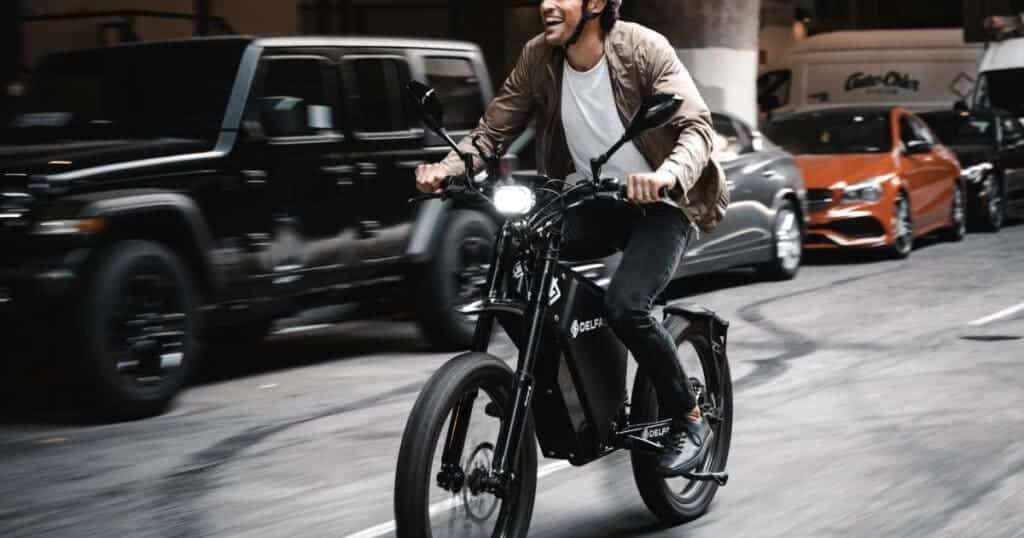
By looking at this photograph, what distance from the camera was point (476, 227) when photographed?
1098 centimetres

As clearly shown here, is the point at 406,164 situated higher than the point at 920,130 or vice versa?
the point at 406,164

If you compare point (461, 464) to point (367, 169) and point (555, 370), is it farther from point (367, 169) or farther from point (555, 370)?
point (367, 169)

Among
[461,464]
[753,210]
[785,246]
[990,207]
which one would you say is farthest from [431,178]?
[990,207]

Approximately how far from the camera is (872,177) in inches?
651

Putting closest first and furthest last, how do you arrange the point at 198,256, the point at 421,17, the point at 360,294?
the point at 198,256, the point at 360,294, the point at 421,17

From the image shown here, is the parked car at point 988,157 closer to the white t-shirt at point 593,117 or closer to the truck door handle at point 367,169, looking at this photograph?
the truck door handle at point 367,169

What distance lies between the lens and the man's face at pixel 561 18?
5469mm

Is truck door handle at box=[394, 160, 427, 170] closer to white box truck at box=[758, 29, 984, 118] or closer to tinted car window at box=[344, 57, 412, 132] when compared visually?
tinted car window at box=[344, 57, 412, 132]

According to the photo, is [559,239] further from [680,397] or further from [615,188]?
[680,397]

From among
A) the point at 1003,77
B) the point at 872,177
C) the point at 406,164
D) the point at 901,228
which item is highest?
the point at 406,164

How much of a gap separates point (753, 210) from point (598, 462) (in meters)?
7.43

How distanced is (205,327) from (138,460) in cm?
164

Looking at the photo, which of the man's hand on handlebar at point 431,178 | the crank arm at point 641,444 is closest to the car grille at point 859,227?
the crank arm at point 641,444

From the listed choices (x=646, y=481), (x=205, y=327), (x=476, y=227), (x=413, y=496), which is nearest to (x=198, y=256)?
(x=205, y=327)
